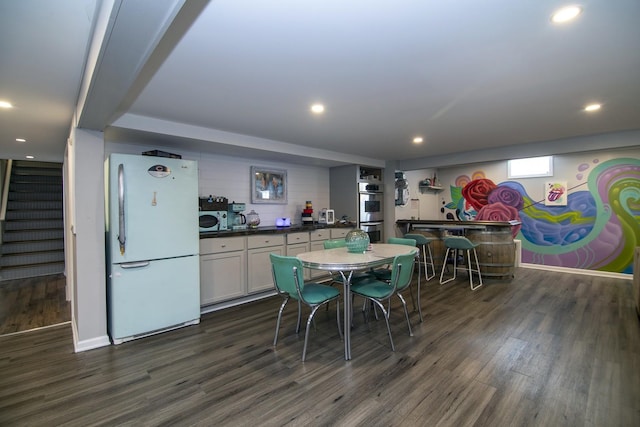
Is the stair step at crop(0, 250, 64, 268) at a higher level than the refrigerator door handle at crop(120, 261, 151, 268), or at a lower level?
lower

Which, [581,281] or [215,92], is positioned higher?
[215,92]

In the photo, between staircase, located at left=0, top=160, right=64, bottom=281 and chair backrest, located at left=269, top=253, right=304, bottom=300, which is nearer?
chair backrest, located at left=269, top=253, right=304, bottom=300

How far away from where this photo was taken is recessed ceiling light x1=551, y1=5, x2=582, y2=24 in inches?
55.9

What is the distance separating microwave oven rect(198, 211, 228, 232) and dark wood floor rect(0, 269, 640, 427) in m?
1.12

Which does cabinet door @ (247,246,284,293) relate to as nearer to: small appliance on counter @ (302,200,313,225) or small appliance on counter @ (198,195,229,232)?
small appliance on counter @ (198,195,229,232)

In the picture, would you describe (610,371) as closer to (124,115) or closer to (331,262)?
(331,262)

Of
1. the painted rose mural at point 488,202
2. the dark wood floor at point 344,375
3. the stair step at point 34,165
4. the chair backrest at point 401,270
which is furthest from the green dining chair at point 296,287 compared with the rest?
the stair step at point 34,165

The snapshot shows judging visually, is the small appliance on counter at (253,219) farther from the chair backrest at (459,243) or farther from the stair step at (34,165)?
the stair step at (34,165)

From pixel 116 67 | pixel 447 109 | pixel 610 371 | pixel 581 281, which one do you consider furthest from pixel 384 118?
pixel 581 281

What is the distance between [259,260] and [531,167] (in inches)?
214

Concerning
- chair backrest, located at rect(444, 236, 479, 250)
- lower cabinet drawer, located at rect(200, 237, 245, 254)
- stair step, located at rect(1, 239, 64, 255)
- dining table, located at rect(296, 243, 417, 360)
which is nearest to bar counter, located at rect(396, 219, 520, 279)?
chair backrest, located at rect(444, 236, 479, 250)

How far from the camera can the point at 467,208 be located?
6.73 m

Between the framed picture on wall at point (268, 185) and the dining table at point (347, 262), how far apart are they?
2008 mm

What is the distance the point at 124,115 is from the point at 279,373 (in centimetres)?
276
